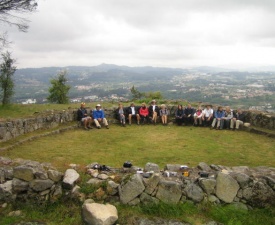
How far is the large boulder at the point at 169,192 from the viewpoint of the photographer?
6.27 metres

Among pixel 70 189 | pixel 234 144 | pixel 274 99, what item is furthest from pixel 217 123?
pixel 274 99

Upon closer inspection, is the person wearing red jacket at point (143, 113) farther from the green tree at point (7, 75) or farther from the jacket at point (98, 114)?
the green tree at point (7, 75)

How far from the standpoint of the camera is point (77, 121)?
16.2 metres

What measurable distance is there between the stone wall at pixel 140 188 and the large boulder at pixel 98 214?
0.52m

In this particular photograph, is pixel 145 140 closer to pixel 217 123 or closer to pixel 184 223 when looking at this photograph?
pixel 217 123

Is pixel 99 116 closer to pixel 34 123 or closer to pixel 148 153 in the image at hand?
pixel 34 123

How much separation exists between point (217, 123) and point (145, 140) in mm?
5009

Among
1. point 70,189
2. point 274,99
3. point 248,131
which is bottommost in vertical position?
point 274,99

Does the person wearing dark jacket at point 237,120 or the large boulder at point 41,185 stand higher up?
the large boulder at point 41,185

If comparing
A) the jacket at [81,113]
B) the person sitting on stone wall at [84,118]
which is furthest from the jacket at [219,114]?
the jacket at [81,113]

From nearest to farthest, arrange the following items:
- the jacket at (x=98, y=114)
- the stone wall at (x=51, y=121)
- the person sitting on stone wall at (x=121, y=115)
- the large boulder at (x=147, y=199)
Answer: the large boulder at (x=147, y=199), the stone wall at (x=51, y=121), the jacket at (x=98, y=114), the person sitting on stone wall at (x=121, y=115)

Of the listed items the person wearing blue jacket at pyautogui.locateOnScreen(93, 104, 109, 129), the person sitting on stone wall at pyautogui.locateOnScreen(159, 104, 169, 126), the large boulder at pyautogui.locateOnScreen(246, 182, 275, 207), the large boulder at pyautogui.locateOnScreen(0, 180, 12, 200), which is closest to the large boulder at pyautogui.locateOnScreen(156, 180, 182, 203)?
the large boulder at pyautogui.locateOnScreen(246, 182, 275, 207)

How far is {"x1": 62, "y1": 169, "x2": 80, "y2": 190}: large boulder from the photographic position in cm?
629

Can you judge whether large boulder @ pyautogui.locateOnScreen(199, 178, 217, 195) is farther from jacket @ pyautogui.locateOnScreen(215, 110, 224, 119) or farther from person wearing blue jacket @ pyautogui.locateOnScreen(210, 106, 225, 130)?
jacket @ pyautogui.locateOnScreen(215, 110, 224, 119)
